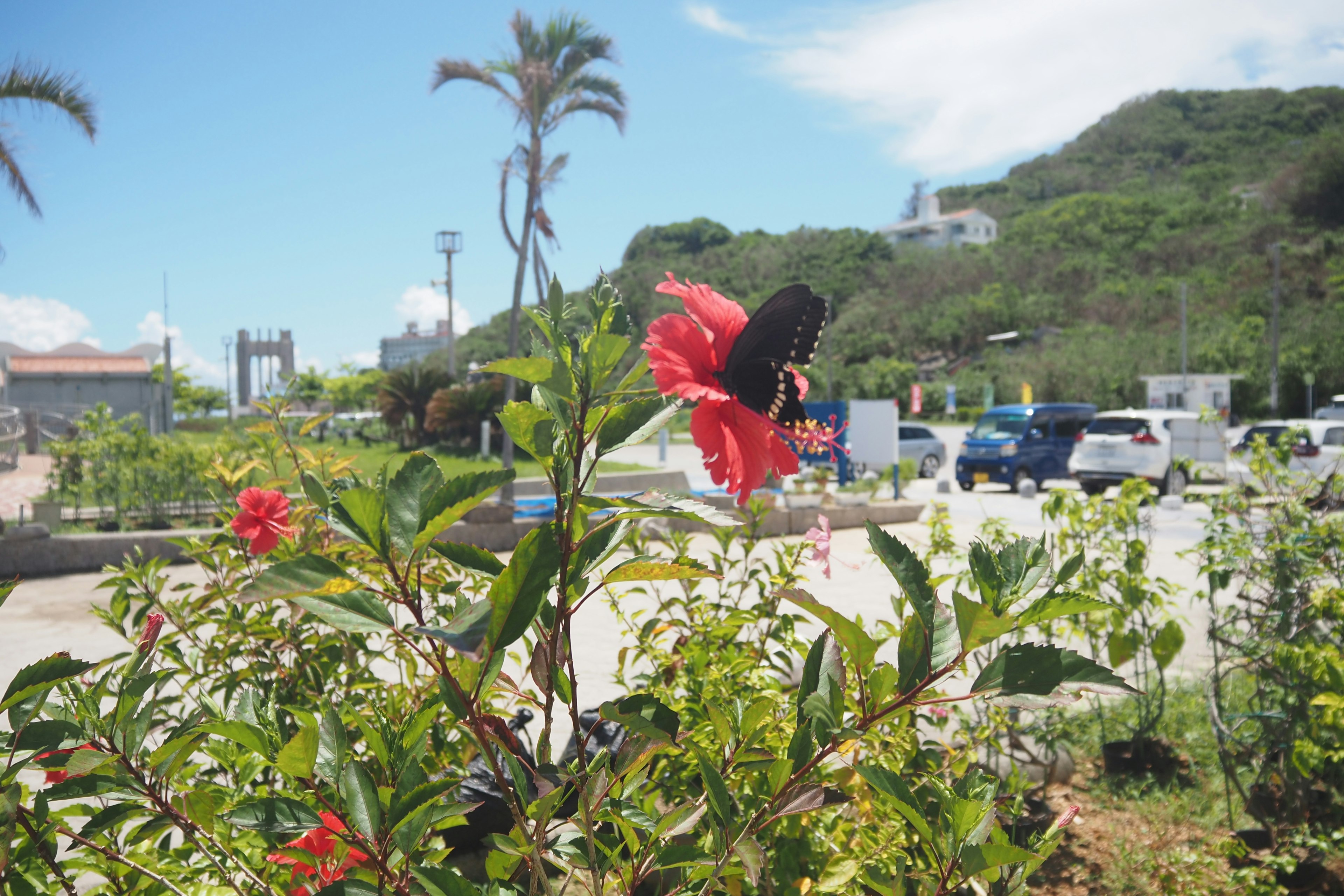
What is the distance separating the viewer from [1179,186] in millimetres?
72312

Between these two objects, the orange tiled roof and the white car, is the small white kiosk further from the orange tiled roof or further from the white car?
the orange tiled roof

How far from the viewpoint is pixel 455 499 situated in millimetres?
592

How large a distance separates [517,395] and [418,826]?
53.1ft

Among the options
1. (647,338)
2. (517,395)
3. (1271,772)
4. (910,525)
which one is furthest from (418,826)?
(517,395)

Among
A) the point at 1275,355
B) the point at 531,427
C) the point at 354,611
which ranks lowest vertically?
the point at 354,611

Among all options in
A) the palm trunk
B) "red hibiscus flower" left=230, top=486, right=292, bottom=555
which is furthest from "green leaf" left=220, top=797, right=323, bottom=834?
the palm trunk

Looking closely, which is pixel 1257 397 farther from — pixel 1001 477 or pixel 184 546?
pixel 184 546

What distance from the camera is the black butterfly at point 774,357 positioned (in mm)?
675

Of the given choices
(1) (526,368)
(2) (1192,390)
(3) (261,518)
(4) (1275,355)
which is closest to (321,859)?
(1) (526,368)

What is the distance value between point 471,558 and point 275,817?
322 mm

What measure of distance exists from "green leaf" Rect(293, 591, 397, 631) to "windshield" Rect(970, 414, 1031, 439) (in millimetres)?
14977

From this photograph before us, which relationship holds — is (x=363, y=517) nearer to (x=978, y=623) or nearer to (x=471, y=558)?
(x=471, y=558)

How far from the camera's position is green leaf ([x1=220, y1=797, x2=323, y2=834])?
2.38 feet

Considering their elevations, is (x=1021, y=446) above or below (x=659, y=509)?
below
